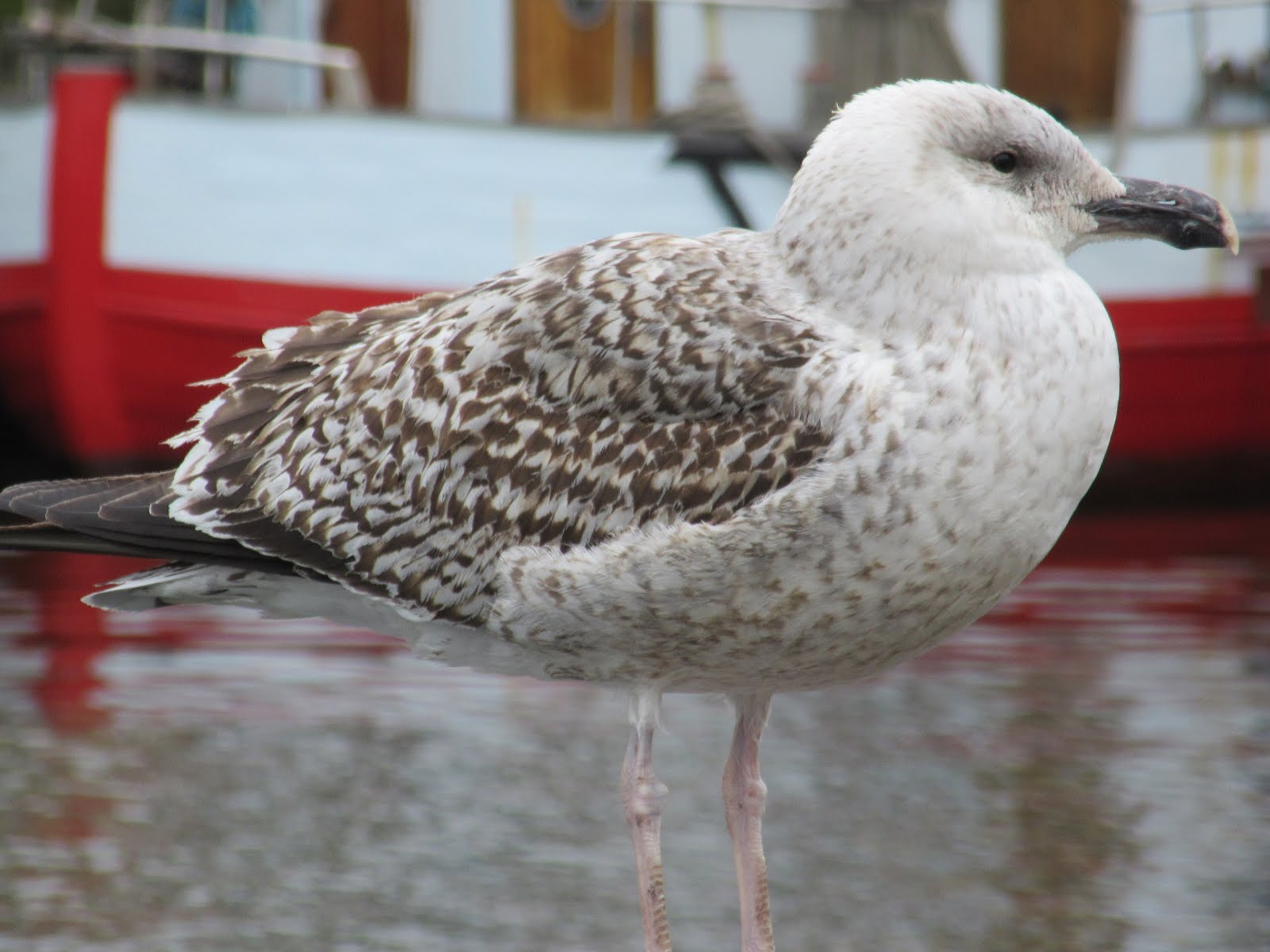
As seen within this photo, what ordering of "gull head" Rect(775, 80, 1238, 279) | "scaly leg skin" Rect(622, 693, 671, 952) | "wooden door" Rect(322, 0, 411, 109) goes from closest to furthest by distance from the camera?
"gull head" Rect(775, 80, 1238, 279)
"scaly leg skin" Rect(622, 693, 671, 952)
"wooden door" Rect(322, 0, 411, 109)

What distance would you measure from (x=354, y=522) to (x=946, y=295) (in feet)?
4.59

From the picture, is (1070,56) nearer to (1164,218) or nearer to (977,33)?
(977,33)

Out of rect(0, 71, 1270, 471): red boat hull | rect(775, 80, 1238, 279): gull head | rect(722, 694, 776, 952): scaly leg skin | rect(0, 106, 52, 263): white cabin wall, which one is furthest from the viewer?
rect(0, 106, 52, 263): white cabin wall

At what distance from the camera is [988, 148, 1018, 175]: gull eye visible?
4.01m

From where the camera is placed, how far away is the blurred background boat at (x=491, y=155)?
40.9 feet

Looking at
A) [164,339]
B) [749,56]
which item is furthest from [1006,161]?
[164,339]

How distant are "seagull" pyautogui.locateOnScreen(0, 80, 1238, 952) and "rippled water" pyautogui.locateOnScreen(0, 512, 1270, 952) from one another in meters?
0.72

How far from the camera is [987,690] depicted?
755 centimetres

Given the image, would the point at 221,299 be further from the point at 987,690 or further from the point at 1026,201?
the point at 1026,201

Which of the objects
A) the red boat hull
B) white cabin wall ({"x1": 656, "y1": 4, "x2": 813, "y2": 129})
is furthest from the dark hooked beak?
the red boat hull

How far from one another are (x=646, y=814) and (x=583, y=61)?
31.5 feet

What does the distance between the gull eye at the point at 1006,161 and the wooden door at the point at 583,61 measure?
8.80 m

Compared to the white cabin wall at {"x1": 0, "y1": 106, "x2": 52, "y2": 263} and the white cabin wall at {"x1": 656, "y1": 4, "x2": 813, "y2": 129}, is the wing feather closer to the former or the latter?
the white cabin wall at {"x1": 656, "y1": 4, "x2": 813, "y2": 129}

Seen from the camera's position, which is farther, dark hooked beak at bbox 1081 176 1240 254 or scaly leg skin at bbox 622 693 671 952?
scaly leg skin at bbox 622 693 671 952
